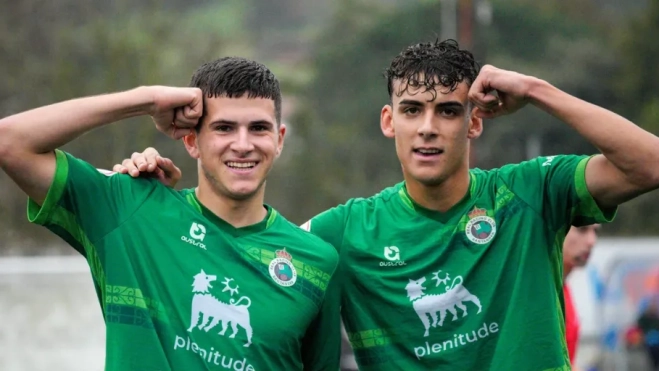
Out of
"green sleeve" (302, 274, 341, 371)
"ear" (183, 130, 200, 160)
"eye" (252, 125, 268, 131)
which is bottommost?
"green sleeve" (302, 274, 341, 371)

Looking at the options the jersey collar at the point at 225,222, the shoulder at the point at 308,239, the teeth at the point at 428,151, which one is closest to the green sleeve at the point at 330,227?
the shoulder at the point at 308,239

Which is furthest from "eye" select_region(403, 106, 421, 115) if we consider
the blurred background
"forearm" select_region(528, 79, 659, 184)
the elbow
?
the blurred background

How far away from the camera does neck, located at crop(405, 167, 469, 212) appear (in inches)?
181

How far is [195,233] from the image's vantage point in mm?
4332

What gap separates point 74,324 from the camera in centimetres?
1059

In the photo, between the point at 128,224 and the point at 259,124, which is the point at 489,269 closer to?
the point at 259,124

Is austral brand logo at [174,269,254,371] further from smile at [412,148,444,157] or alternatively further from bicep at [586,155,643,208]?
bicep at [586,155,643,208]

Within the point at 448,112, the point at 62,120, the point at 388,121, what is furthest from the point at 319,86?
the point at 62,120

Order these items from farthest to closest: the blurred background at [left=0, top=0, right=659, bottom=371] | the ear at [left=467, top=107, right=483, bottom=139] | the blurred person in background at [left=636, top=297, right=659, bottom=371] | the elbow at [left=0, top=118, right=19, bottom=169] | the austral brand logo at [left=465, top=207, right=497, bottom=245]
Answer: the blurred person in background at [left=636, top=297, right=659, bottom=371], the blurred background at [left=0, top=0, right=659, bottom=371], the ear at [left=467, top=107, right=483, bottom=139], the austral brand logo at [left=465, top=207, right=497, bottom=245], the elbow at [left=0, top=118, right=19, bottom=169]

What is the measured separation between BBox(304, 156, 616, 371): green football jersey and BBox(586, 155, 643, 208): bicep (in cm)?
3

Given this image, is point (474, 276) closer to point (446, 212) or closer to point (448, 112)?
point (446, 212)

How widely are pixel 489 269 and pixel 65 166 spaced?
5.57 ft

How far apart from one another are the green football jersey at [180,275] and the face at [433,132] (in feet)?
1.77

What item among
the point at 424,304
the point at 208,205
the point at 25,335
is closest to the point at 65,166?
the point at 208,205
